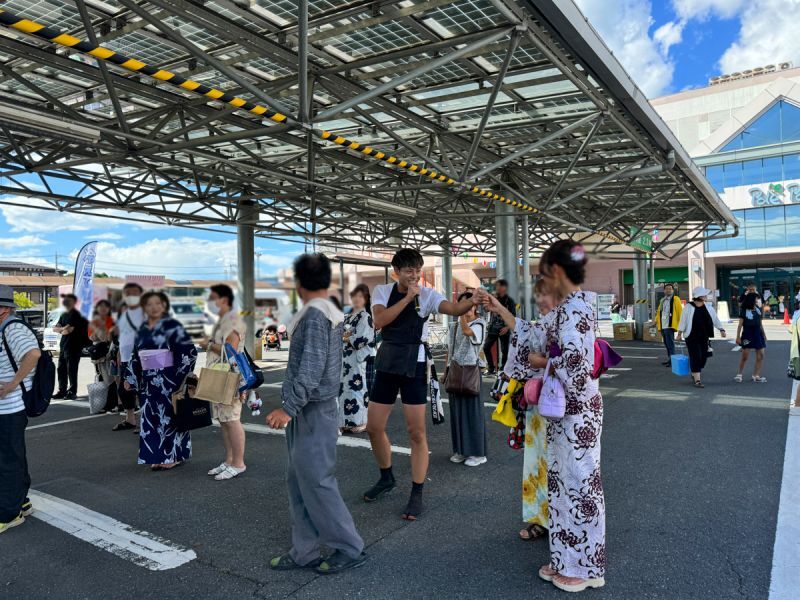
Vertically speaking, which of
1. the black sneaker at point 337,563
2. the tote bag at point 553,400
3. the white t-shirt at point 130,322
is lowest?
the black sneaker at point 337,563

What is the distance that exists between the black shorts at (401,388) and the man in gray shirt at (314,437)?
2.61 feet

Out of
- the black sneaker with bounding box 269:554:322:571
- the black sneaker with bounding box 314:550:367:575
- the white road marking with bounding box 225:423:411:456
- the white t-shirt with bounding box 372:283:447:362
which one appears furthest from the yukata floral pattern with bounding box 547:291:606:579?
the white road marking with bounding box 225:423:411:456

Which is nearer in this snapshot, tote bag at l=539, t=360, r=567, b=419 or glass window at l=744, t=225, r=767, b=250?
tote bag at l=539, t=360, r=567, b=419

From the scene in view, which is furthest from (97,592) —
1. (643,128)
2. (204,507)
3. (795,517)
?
(643,128)

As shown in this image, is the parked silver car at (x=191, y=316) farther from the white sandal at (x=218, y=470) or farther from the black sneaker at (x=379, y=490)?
the white sandal at (x=218, y=470)

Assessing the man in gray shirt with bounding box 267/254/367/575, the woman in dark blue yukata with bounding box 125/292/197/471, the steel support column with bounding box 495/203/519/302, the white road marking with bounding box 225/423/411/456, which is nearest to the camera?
the man in gray shirt with bounding box 267/254/367/575

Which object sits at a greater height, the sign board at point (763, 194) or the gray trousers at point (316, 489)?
the sign board at point (763, 194)

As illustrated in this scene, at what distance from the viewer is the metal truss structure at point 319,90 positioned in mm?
5652

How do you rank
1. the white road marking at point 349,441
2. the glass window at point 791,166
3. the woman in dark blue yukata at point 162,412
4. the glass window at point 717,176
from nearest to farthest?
the woman in dark blue yukata at point 162,412, the white road marking at point 349,441, the glass window at point 791,166, the glass window at point 717,176

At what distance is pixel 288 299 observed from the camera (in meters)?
1.45

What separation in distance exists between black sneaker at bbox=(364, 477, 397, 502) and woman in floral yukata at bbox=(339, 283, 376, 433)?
234cm

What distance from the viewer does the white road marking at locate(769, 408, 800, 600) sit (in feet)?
9.67

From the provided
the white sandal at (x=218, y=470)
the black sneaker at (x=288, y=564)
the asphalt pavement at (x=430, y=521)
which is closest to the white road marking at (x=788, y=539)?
the asphalt pavement at (x=430, y=521)

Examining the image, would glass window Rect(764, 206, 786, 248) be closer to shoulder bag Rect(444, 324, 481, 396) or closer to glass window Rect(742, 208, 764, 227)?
glass window Rect(742, 208, 764, 227)
